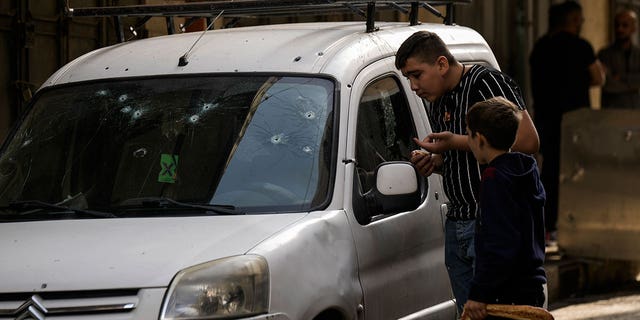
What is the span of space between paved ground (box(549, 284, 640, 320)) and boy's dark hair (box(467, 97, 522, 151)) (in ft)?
16.8

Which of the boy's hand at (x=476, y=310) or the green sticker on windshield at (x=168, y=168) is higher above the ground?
the green sticker on windshield at (x=168, y=168)

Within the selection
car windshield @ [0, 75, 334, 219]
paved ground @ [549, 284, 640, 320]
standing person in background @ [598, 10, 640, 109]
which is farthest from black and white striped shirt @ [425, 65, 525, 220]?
standing person in background @ [598, 10, 640, 109]

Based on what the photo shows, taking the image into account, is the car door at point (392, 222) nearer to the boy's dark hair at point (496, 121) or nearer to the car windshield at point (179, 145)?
the car windshield at point (179, 145)

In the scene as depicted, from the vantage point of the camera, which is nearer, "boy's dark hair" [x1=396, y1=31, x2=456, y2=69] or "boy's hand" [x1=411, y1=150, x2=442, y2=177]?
"boy's dark hair" [x1=396, y1=31, x2=456, y2=69]

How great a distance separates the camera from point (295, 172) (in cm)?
596

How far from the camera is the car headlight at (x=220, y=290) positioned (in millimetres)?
5078

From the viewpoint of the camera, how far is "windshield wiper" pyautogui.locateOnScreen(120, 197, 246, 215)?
5.74 m

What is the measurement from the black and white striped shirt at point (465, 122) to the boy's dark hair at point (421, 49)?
0.18 m

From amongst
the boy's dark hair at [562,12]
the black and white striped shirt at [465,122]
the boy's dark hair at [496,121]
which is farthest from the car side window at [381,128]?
the boy's dark hair at [562,12]

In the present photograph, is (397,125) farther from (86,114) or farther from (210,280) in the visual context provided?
(210,280)

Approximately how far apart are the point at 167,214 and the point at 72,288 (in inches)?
28.0

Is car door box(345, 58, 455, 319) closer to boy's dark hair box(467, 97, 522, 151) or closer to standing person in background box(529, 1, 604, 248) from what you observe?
boy's dark hair box(467, 97, 522, 151)

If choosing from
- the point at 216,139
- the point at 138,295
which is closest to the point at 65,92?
the point at 216,139

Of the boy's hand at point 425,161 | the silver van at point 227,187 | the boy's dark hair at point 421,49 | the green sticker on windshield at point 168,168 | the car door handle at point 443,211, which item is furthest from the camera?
the car door handle at point 443,211
